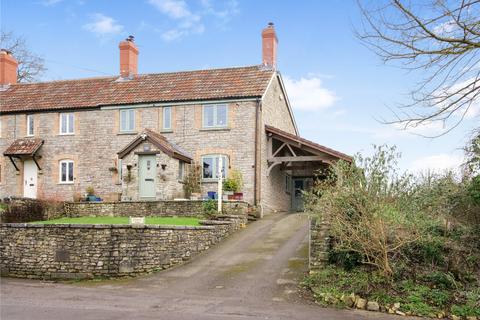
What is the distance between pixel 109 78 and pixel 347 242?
20671 mm

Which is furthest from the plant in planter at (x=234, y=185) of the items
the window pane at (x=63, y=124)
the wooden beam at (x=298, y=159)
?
the window pane at (x=63, y=124)

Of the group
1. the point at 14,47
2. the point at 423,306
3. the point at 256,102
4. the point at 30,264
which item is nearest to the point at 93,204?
the point at 30,264

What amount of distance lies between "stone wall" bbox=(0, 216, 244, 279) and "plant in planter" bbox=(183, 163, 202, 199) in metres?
6.66

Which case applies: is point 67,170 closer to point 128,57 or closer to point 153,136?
point 153,136

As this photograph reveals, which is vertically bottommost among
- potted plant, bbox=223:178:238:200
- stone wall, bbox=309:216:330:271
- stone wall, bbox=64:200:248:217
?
stone wall, bbox=309:216:330:271

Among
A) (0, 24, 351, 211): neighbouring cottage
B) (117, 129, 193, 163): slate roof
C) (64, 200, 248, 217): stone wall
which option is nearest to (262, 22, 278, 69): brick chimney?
(0, 24, 351, 211): neighbouring cottage

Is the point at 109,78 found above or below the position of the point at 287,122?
above

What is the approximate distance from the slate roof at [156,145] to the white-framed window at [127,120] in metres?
2.20

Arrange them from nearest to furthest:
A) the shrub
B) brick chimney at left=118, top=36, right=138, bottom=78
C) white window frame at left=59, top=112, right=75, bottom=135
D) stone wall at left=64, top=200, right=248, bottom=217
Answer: the shrub < stone wall at left=64, top=200, right=248, bottom=217 < white window frame at left=59, top=112, right=75, bottom=135 < brick chimney at left=118, top=36, right=138, bottom=78

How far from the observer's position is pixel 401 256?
13531 mm

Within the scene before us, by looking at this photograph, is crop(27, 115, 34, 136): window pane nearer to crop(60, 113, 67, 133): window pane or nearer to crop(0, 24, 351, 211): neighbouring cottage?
crop(0, 24, 351, 211): neighbouring cottage

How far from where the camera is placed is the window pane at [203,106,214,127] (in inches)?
998

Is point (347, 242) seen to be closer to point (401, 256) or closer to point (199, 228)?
point (401, 256)

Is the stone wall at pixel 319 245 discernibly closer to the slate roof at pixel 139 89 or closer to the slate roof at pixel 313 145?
the slate roof at pixel 313 145
